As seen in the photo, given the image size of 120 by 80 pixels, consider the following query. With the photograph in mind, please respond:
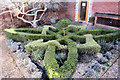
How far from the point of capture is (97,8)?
821 cm

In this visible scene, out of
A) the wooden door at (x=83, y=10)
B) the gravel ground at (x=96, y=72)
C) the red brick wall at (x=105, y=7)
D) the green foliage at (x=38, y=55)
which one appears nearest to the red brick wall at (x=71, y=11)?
the wooden door at (x=83, y=10)

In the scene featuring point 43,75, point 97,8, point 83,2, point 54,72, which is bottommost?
point 43,75

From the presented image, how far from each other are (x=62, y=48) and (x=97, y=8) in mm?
5958

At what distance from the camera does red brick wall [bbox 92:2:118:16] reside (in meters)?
7.41

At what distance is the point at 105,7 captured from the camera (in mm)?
7805

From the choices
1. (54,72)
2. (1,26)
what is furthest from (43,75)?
Answer: (1,26)

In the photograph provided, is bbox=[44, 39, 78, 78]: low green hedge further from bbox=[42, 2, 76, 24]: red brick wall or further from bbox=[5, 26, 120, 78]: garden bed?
bbox=[42, 2, 76, 24]: red brick wall

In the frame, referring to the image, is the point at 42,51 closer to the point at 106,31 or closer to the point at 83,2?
the point at 106,31

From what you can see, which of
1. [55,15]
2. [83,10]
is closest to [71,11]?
[83,10]

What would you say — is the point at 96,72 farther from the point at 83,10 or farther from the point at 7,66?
the point at 83,10

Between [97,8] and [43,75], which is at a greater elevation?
[97,8]

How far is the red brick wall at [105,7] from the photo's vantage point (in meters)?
7.41

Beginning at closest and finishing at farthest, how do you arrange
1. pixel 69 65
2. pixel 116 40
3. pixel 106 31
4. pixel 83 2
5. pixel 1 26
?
pixel 69 65 < pixel 116 40 < pixel 106 31 < pixel 1 26 < pixel 83 2

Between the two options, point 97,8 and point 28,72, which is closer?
point 28,72
